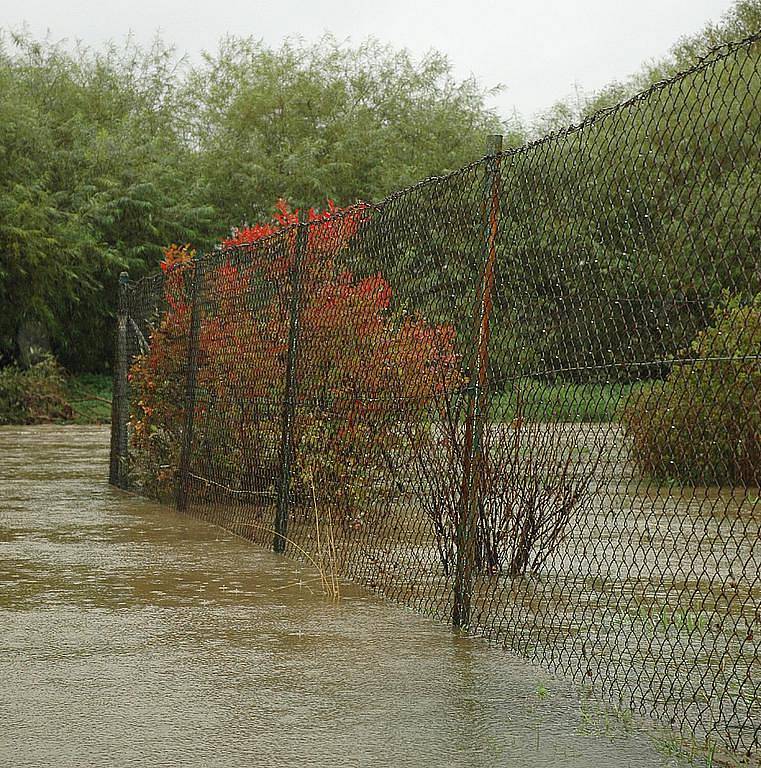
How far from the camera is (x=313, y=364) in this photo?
7828 mm

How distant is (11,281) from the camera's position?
87.5 feet

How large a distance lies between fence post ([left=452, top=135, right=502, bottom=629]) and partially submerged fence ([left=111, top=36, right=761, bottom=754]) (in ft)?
0.04

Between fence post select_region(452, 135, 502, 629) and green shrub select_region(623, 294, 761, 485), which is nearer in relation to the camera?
green shrub select_region(623, 294, 761, 485)

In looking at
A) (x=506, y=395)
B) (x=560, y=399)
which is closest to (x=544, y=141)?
(x=560, y=399)

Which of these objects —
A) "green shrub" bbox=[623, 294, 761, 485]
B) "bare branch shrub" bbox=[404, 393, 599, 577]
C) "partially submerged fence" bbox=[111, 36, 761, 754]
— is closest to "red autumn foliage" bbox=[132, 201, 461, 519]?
"partially submerged fence" bbox=[111, 36, 761, 754]

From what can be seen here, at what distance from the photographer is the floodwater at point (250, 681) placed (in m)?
3.94

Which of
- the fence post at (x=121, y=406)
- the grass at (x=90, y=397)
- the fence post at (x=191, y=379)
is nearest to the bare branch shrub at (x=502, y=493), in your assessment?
the fence post at (x=191, y=379)

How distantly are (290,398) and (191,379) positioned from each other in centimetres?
232

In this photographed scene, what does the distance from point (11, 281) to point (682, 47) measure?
22.6 m

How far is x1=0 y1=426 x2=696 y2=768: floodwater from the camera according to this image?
394 cm

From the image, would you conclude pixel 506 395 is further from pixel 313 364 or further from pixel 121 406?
pixel 121 406

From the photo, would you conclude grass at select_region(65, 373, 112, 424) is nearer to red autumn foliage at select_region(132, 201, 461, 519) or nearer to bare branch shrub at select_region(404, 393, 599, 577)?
red autumn foliage at select_region(132, 201, 461, 519)

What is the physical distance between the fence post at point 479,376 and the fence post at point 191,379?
15.3ft

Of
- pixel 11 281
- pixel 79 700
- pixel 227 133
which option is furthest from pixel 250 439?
pixel 227 133
